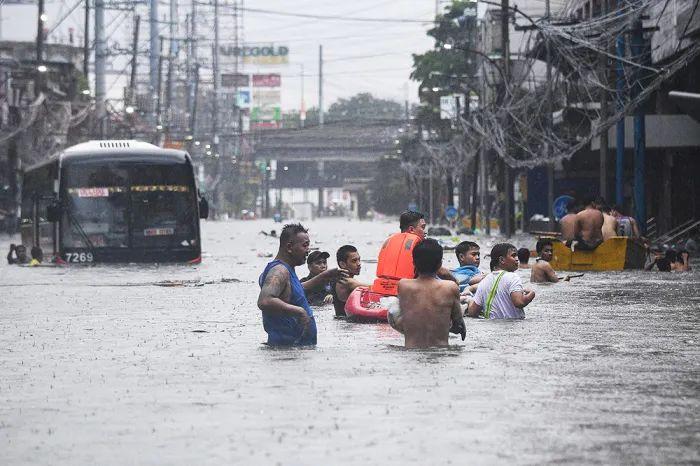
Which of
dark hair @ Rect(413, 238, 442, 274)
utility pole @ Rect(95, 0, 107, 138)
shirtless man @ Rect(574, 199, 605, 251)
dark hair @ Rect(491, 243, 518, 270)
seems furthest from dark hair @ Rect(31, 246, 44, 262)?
utility pole @ Rect(95, 0, 107, 138)

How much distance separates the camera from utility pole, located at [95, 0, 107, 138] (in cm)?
9062

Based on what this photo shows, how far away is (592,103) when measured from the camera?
5591cm

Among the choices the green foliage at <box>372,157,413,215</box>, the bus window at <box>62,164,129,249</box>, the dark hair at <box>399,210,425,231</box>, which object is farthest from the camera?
the green foliage at <box>372,157,413,215</box>

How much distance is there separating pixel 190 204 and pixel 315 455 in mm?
31156

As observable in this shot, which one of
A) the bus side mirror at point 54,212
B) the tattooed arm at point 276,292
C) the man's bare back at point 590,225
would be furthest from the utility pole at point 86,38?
the tattooed arm at point 276,292

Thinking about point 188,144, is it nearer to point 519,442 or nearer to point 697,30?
point 697,30

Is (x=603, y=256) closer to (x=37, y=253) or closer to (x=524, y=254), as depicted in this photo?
(x=524, y=254)

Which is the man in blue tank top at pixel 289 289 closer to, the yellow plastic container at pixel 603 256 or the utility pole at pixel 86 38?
the yellow plastic container at pixel 603 256

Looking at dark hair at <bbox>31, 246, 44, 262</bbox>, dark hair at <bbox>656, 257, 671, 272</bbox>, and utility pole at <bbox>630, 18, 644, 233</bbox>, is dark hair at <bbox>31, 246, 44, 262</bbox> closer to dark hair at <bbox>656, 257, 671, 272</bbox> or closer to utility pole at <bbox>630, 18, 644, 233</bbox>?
utility pole at <bbox>630, 18, 644, 233</bbox>

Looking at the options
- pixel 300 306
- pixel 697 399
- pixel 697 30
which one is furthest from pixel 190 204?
pixel 697 399

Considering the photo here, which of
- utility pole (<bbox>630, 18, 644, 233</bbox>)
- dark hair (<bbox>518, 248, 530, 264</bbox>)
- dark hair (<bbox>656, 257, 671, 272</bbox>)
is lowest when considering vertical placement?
dark hair (<bbox>656, 257, 671, 272</bbox>)

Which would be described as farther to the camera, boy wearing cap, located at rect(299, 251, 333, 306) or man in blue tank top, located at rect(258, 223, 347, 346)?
boy wearing cap, located at rect(299, 251, 333, 306)

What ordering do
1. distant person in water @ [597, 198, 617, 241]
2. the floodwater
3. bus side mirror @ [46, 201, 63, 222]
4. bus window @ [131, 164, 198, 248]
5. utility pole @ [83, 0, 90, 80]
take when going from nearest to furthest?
the floodwater
distant person in water @ [597, 198, 617, 241]
bus side mirror @ [46, 201, 63, 222]
bus window @ [131, 164, 198, 248]
utility pole @ [83, 0, 90, 80]

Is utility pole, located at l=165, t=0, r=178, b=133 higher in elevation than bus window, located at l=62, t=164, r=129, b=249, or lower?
higher
